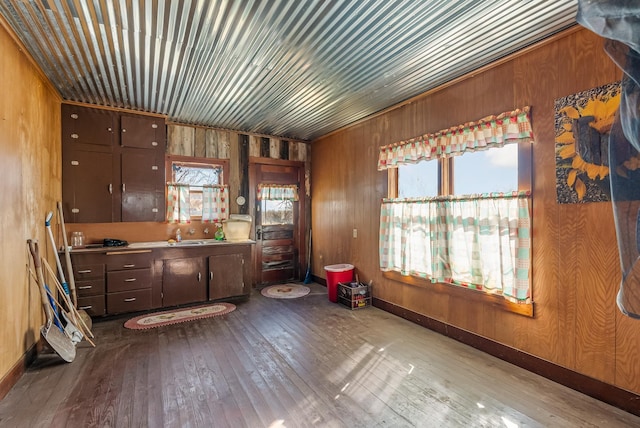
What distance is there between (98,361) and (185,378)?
930 mm

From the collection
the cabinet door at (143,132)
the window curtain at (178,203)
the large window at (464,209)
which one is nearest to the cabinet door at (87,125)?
the cabinet door at (143,132)

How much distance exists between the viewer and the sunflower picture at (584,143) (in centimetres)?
202

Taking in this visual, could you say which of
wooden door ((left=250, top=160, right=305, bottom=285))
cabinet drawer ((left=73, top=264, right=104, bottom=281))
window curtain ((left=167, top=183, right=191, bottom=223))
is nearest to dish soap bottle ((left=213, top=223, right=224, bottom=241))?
window curtain ((left=167, top=183, right=191, bottom=223))

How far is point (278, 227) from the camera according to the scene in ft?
18.0

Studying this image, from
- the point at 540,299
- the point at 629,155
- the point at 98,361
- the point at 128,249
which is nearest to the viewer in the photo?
the point at 629,155

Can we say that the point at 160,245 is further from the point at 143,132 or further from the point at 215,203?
the point at 143,132

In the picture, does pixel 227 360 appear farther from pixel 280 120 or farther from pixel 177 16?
pixel 280 120

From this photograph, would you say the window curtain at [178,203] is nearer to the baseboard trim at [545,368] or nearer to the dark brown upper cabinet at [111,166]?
the dark brown upper cabinet at [111,166]

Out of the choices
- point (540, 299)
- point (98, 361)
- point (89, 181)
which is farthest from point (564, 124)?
point (89, 181)

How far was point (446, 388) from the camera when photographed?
2.20 m

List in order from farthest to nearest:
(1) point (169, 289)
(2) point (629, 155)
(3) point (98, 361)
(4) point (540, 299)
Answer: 1. (1) point (169, 289)
2. (3) point (98, 361)
3. (4) point (540, 299)
4. (2) point (629, 155)

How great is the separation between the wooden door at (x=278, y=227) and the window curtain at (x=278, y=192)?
64 millimetres

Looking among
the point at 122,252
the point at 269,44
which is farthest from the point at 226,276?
the point at 269,44

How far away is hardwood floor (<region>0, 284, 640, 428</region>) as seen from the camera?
1876mm
